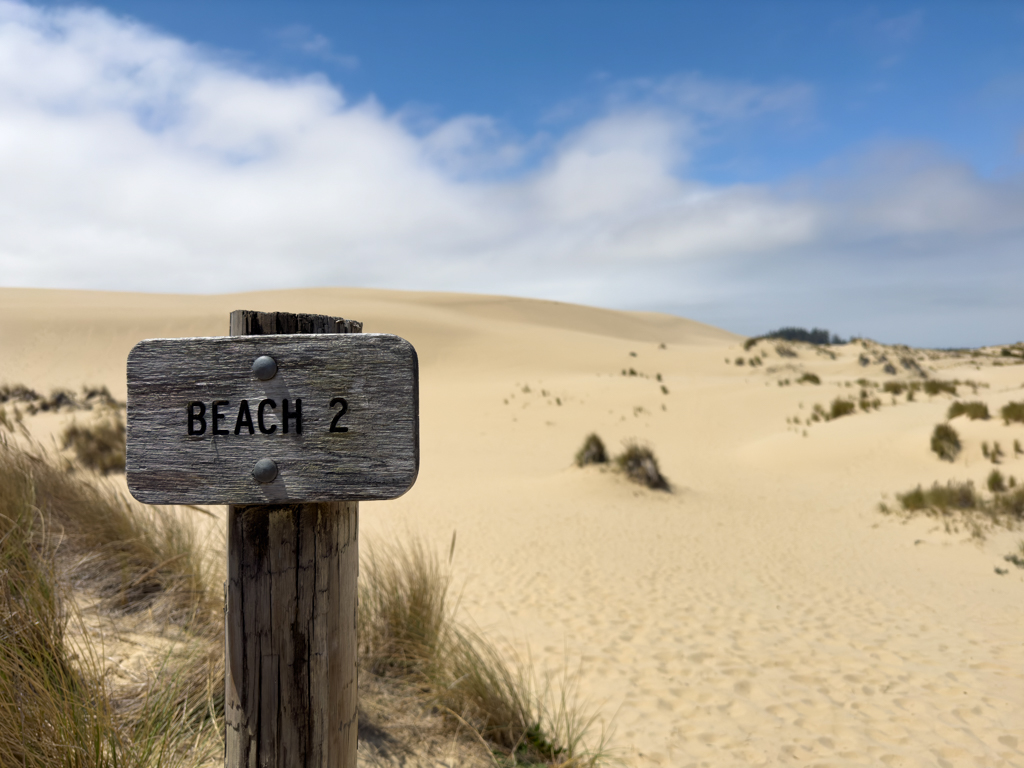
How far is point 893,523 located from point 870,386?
1591 centimetres

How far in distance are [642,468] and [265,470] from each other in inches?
430

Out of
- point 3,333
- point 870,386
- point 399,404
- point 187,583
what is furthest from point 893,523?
point 3,333

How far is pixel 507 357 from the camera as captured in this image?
3903 centimetres

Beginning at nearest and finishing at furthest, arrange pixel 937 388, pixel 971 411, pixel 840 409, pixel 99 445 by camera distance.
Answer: pixel 99 445
pixel 971 411
pixel 840 409
pixel 937 388

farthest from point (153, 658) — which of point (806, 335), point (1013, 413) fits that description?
point (806, 335)

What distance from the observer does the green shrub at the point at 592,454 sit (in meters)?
12.7

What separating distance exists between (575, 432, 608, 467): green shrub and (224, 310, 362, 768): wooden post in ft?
37.1

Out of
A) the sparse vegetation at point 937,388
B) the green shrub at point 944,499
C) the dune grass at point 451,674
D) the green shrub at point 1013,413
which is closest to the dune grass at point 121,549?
the dune grass at point 451,674

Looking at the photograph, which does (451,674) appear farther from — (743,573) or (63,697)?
(743,573)

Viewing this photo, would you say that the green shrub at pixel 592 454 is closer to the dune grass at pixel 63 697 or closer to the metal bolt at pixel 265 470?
the dune grass at pixel 63 697

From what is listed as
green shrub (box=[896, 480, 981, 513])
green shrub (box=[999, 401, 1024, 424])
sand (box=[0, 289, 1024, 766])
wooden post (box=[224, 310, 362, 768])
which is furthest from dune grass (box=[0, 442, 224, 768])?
green shrub (box=[999, 401, 1024, 424])

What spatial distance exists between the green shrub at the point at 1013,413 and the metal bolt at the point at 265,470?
15.6 meters

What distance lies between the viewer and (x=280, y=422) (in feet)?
4.75

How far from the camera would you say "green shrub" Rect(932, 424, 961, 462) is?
12.6m
